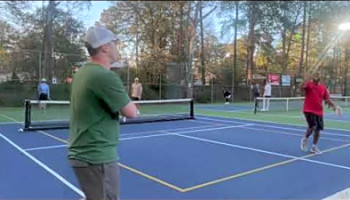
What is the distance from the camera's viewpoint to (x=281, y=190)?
4.62 meters

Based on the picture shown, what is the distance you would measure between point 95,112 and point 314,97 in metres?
5.71

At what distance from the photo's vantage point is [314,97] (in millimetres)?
7031

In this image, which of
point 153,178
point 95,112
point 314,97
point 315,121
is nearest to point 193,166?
point 153,178

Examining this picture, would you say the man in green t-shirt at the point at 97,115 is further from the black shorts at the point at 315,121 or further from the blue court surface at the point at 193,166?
the black shorts at the point at 315,121

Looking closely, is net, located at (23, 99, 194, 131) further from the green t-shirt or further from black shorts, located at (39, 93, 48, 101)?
the green t-shirt

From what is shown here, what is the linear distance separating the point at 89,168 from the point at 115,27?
20.2 feet

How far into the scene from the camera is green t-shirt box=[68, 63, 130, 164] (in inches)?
80.0

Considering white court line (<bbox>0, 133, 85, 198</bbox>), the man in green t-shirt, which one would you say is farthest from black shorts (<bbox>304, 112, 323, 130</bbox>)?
the man in green t-shirt

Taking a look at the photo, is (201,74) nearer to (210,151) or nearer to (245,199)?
(210,151)

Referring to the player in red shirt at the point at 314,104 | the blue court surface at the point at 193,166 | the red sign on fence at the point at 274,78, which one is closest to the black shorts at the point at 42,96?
the blue court surface at the point at 193,166

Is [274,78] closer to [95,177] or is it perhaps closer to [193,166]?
[193,166]

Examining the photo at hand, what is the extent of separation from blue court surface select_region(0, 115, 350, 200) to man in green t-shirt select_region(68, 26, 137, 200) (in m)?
2.28

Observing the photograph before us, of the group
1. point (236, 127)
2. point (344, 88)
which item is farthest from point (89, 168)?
point (344, 88)

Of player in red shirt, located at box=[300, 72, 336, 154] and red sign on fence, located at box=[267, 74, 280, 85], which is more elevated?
red sign on fence, located at box=[267, 74, 280, 85]
